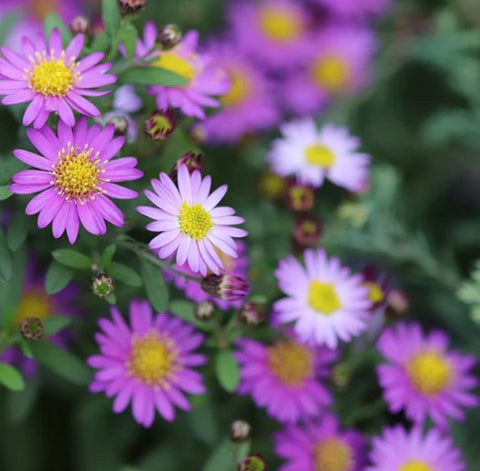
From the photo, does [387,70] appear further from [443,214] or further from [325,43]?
[443,214]

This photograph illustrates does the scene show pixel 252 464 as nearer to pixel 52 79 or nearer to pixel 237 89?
pixel 52 79

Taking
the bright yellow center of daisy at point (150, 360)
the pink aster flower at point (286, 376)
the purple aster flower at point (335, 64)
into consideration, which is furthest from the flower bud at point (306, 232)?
the purple aster flower at point (335, 64)

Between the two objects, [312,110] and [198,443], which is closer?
[198,443]

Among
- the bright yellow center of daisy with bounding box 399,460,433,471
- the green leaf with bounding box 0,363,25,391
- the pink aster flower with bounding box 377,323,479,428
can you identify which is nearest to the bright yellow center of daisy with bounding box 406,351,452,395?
the pink aster flower with bounding box 377,323,479,428

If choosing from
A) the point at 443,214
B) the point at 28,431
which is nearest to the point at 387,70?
the point at 443,214

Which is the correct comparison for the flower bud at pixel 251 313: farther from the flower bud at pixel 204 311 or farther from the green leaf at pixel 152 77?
the green leaf at pixel 152 77

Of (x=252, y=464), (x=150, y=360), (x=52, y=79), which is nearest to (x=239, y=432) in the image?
(x=252, y=464)
